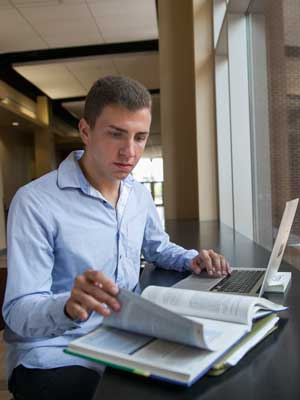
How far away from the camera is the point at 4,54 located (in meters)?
5.92

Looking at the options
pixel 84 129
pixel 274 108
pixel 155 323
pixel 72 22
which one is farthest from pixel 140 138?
pixel 72 22

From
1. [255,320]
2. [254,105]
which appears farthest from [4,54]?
[255,320]

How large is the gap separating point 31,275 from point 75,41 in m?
5.06

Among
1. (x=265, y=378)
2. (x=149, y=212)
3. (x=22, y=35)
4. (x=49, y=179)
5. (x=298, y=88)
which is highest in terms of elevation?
(x=22, y=35)

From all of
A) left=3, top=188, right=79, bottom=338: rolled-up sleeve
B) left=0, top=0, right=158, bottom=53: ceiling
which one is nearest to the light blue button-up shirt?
left=3, top=188, right=79, bottom=338: rolled-up sleeve

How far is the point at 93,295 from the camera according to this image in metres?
0.68

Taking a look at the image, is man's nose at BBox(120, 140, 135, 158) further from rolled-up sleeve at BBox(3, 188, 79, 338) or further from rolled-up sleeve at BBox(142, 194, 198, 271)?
rolled-up sleeve at BBox(142, 194, 198, 271)

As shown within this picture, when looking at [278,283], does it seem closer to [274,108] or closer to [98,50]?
[274,108]

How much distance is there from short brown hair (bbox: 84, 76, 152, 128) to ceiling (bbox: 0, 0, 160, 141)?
2541mm

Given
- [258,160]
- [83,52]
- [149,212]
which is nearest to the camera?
[149,212]

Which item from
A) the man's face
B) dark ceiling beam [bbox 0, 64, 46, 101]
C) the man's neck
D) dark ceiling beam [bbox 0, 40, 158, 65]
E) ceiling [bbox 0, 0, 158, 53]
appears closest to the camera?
the man's face

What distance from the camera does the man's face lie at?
39.6 inches

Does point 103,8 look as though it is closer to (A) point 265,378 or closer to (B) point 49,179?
(B) point 49,179

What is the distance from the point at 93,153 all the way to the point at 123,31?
15.0 feet
